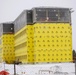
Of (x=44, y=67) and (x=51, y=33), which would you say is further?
(x=51, y=33)

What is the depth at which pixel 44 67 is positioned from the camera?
13859mm

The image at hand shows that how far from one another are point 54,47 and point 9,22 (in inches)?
1392

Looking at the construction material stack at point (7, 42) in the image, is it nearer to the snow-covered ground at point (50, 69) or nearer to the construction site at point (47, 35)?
the construction site at point (47, 35)

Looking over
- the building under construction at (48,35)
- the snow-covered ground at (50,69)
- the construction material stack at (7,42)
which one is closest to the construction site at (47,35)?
the building under construction at (48,35)

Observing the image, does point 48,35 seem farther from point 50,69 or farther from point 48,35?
point 50,69

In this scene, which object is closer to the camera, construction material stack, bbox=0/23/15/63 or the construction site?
the construction site

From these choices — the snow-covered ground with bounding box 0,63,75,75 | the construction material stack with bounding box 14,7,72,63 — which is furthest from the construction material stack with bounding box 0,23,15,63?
the snow-covered ground with bounding box 0,63,75,75

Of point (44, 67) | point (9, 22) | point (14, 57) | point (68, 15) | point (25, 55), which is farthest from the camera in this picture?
point (9, 22)

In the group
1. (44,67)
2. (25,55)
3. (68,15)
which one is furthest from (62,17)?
(44,67)

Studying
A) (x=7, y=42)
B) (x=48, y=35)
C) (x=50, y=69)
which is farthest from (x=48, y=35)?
(x=50, y=69)

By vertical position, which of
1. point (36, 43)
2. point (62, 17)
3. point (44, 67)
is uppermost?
point (62, 17)

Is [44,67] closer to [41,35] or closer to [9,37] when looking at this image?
[41,35]

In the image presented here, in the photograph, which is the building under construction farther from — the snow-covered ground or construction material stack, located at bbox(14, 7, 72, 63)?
the snow-covered ground

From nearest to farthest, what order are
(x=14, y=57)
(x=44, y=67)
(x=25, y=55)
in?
(x=44, y=67), (x=25, y=55), (x=14, y=57)
